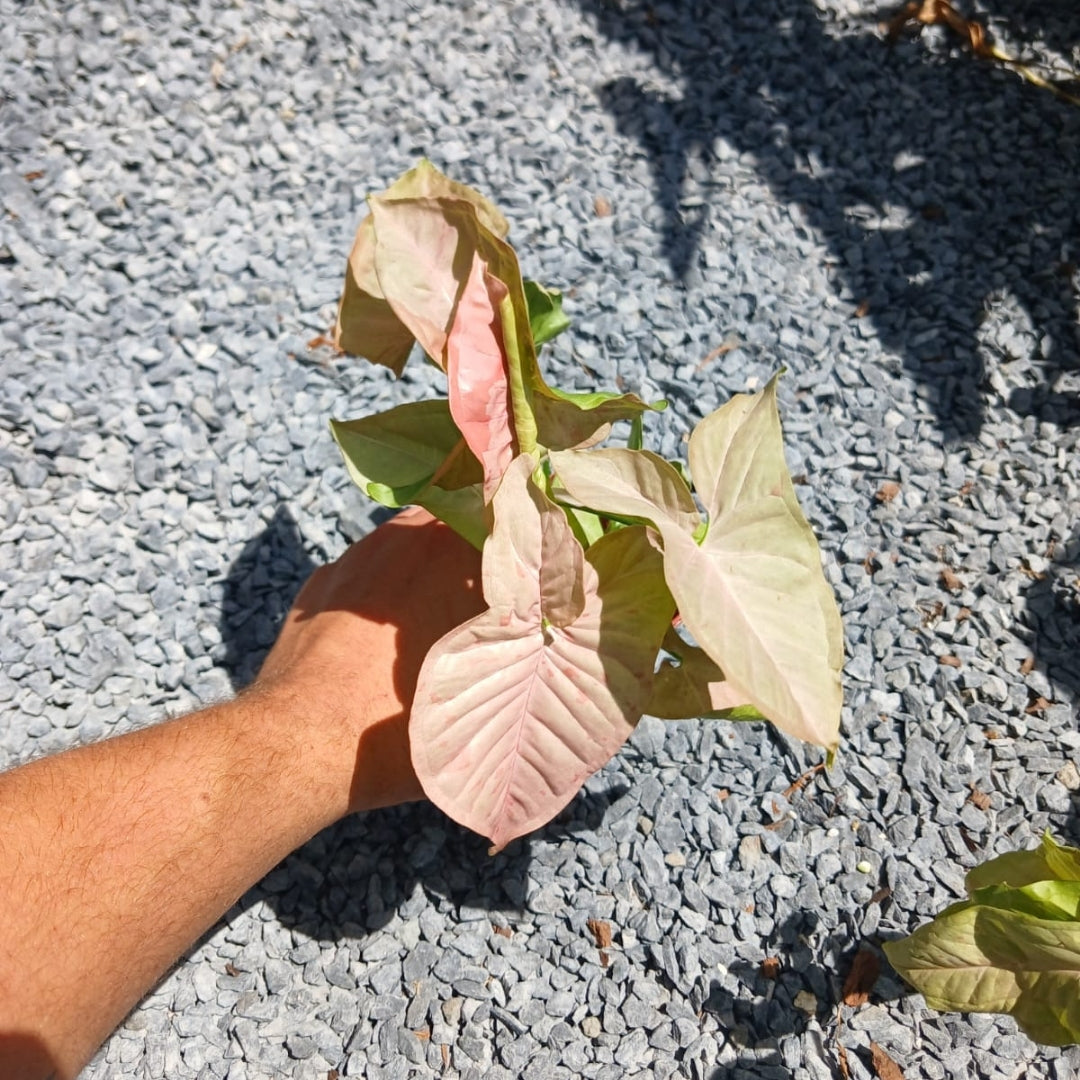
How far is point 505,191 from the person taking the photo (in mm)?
1718

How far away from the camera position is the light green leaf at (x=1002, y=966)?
0.86m

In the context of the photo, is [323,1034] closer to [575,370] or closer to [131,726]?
[131,726]

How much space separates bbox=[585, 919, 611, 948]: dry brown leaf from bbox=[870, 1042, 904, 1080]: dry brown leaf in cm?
34

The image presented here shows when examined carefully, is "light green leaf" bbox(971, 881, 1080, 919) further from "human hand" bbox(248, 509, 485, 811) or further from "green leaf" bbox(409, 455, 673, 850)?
"human hand" bbox(248, 509, 485, 811)

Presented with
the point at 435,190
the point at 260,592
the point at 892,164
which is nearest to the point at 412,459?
the point at 435,190

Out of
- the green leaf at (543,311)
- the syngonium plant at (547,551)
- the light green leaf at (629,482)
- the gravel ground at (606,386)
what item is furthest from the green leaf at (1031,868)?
the green leaf at (543,311)

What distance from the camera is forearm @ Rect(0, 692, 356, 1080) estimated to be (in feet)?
2.84

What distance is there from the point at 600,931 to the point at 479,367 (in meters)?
0.79

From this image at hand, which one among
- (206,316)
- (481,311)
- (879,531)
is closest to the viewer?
(481,311)

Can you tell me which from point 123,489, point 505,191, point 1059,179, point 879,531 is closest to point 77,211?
point 123,489

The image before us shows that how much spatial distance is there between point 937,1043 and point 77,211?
5.93 feet

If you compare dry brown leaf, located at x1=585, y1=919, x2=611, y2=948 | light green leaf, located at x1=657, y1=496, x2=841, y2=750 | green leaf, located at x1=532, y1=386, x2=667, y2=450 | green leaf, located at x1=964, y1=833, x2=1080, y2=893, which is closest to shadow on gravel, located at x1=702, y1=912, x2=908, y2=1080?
dry brown leaf, located at x1=585, y1=919, x2=611, y2=948

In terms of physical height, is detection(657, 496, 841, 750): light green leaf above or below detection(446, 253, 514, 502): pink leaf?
below

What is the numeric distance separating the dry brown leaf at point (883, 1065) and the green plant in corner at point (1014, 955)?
0.28m
